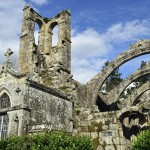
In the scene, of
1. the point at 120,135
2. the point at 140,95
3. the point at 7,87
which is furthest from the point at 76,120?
the point at 140,95

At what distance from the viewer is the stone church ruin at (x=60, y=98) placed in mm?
13023

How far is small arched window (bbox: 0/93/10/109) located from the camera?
13.9 meters

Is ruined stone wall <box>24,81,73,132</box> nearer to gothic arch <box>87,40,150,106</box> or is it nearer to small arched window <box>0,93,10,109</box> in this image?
small arched window <box>0,93,10,109</box>

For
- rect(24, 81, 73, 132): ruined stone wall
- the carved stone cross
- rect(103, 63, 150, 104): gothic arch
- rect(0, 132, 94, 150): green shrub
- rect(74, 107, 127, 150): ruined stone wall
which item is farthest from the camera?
rect(103, 63, 150, 104): gothic arch

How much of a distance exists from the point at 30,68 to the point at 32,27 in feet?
12.7

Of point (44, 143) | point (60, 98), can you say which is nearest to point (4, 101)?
point (60, 98)

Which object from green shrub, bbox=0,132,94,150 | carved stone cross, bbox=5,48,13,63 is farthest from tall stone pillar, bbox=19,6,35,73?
green shrub, bbox=0,132,94,150

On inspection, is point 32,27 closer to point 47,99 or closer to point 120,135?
point 47,99

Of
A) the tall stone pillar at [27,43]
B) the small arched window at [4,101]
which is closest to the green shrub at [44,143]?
the small arched window at [4,101]

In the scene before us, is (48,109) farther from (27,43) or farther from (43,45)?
(43,45)

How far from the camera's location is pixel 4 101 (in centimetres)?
1410

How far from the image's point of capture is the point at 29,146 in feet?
29.4

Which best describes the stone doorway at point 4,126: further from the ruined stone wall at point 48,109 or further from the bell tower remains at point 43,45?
the bell tower remains at point 43,45

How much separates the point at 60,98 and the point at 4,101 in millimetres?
3188
